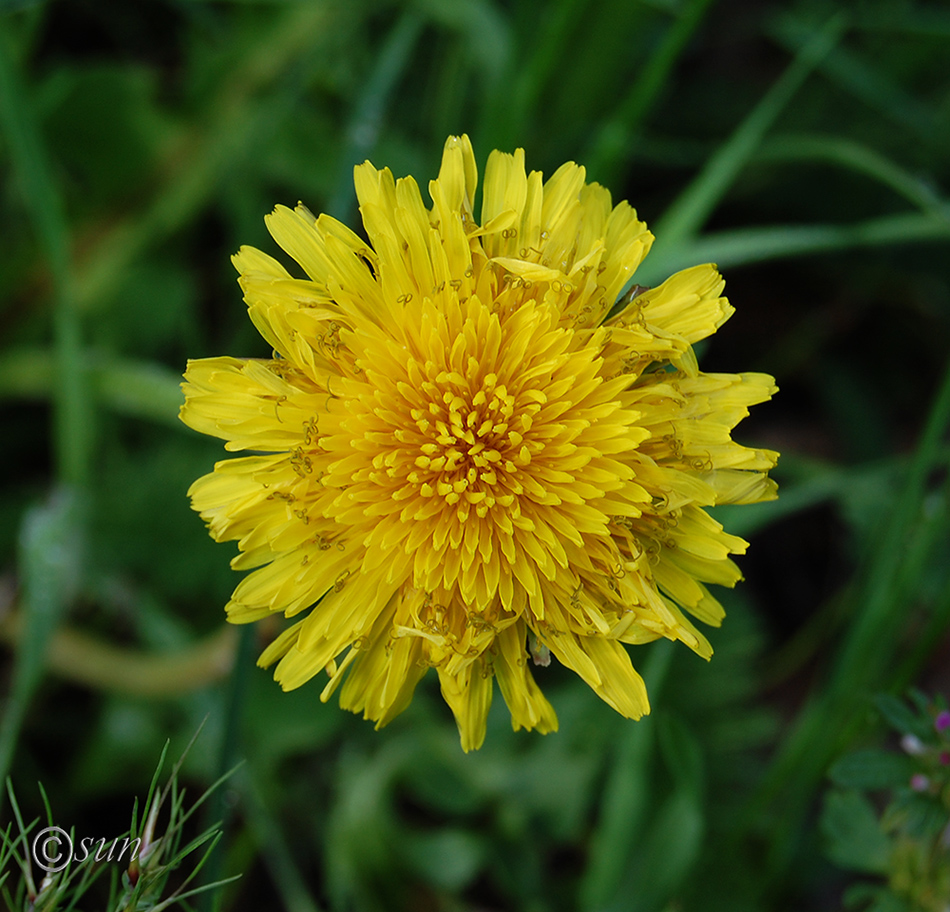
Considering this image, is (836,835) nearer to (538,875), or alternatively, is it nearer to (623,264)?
(538,875)

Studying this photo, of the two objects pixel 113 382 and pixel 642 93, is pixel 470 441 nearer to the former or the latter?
pixel 642 93

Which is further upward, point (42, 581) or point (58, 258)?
point (58, 258)

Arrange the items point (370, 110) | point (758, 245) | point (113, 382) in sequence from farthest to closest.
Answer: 1. point (113, 382)
2. point (370, 110)
3. point (758, 245)

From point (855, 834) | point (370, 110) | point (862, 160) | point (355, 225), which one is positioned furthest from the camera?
point (355, 225)

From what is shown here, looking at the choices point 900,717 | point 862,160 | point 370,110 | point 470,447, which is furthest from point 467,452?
point 862,160

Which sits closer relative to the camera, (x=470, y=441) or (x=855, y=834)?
(x=470, y=441)

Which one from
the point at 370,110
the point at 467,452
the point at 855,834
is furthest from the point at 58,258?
the point at 855,834

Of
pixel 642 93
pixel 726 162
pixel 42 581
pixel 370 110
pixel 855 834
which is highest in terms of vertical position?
pixel 370 110
